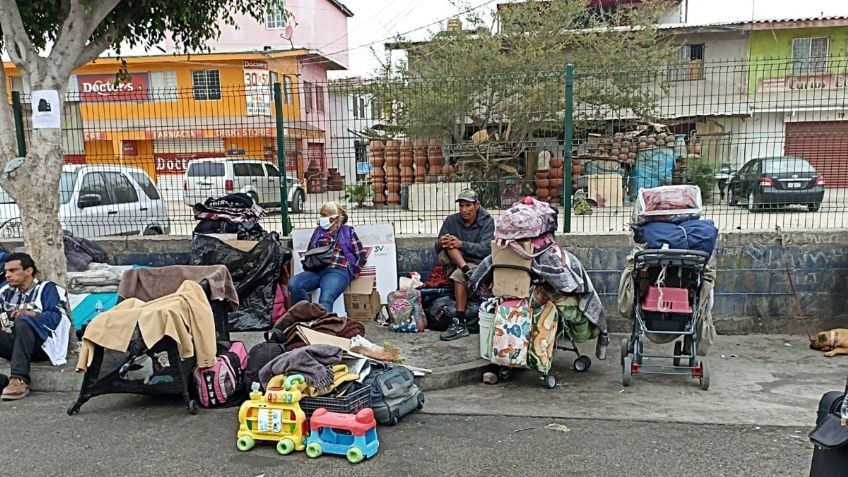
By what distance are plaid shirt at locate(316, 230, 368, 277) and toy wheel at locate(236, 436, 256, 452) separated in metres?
2.94

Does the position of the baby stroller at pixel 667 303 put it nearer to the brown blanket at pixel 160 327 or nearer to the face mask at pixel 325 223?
the face mask at pixel 325 223

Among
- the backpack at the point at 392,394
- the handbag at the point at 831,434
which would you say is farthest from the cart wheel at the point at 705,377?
the handbag at the point at 831,434

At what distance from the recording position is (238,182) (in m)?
8.85

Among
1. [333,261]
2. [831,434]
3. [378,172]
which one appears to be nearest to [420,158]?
[378,172]

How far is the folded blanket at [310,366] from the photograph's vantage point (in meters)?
4.44

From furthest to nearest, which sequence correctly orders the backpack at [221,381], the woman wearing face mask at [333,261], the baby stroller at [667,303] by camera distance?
1. the woman wearing face mask at [333,261]
2. the baby stroller at [667,303]
3. the backpack at [221,381]

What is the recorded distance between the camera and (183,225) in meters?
8.38

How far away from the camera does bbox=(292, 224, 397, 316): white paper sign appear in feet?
24.9

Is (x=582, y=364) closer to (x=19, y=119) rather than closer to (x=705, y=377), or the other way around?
(x=705, y=377)

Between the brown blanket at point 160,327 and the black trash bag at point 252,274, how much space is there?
81.8 inches

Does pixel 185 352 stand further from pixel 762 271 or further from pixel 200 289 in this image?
pixel 762 271

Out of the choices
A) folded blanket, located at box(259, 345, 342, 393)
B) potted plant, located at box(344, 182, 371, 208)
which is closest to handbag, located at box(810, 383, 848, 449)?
folded blanket, located at box(259, 345, 342, 393)

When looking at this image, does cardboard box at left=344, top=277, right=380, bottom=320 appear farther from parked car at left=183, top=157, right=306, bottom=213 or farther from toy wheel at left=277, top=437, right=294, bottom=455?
toy wheel at left=277, top=437, right=294, bottom=455

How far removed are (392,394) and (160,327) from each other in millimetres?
1807
